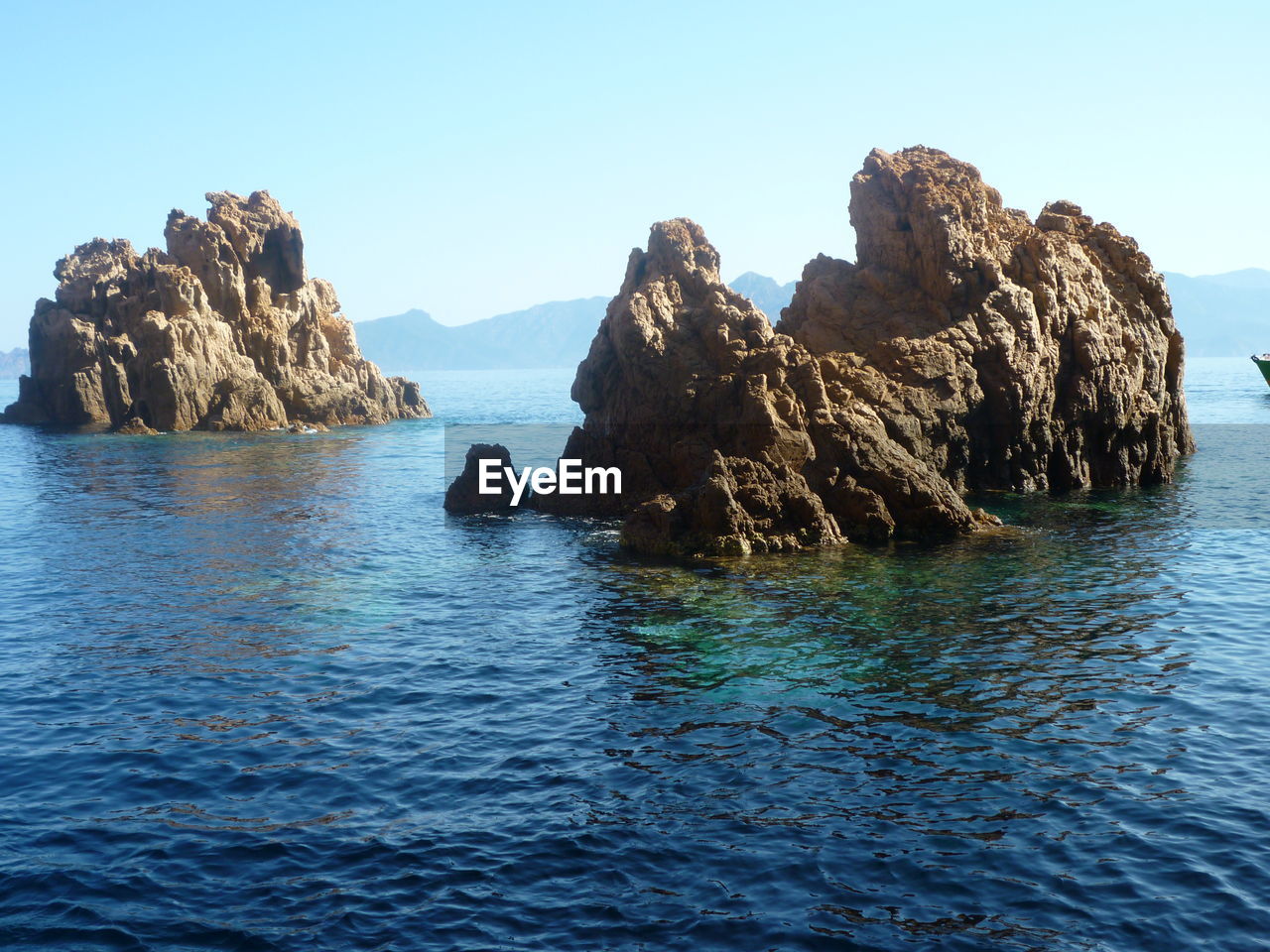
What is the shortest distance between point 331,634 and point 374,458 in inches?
2147

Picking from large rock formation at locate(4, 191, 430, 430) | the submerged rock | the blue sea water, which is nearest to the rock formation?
the submerged rock

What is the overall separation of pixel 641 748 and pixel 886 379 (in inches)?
1296

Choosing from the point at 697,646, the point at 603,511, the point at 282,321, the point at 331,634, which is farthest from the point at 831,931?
the point at 282,321

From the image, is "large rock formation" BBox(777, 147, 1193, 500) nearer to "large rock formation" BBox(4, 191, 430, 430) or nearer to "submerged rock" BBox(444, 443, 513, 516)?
"submerged rock" BBox(444, 443, 513, 516)

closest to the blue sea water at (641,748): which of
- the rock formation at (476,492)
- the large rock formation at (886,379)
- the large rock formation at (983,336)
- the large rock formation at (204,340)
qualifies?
the large rock formation at (886,379)

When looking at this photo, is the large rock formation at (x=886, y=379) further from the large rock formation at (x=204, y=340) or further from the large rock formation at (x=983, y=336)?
the large rock formation at (x=204, y=340)

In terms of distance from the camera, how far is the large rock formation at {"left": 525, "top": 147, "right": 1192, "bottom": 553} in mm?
43938

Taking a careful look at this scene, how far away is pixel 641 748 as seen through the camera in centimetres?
2228

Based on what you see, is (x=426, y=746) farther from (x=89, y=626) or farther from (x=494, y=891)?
(x=89, y=626)

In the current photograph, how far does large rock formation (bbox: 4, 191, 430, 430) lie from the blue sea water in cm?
6693

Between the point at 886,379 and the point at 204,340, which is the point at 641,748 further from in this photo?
the point at 204,340

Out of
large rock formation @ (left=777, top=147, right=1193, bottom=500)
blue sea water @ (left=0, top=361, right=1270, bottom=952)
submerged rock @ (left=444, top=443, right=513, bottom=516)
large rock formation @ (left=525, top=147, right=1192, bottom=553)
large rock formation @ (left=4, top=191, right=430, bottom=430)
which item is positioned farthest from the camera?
large rock formation @ (left=4, top=191, right=430, bottom=430)

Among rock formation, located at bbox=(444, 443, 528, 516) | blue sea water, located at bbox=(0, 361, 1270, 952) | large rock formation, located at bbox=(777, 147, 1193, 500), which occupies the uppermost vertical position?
large rock formation, located at bbox=(777, 147, 1193, 500)

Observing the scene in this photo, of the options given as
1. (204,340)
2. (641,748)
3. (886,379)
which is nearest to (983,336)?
(886,379)
